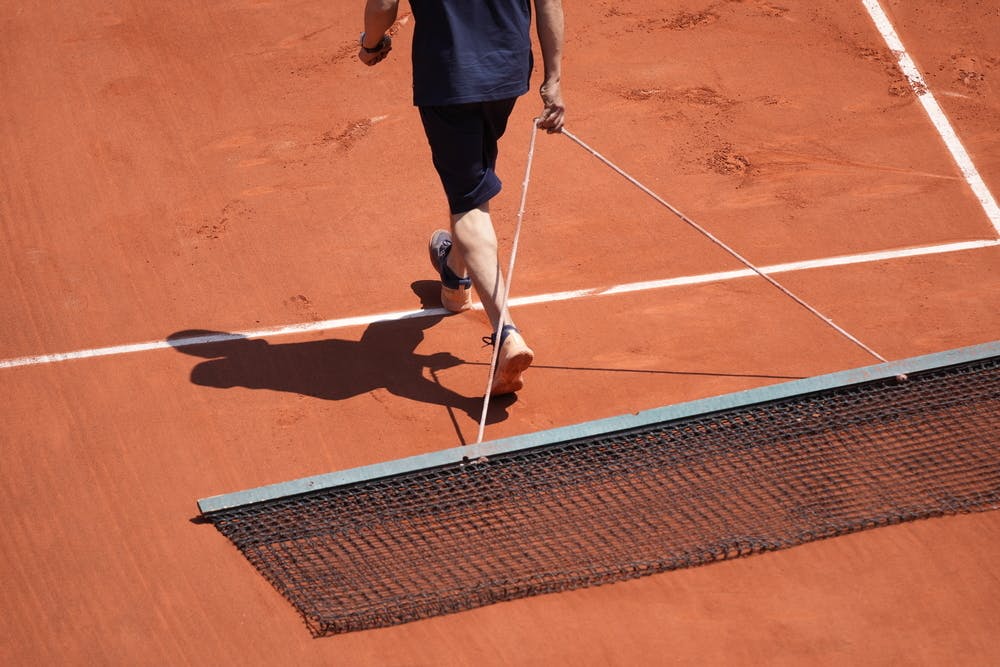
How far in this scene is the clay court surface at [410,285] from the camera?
4.33 m

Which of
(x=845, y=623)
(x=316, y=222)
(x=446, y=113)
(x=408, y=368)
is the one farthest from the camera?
(x=316, y=222)

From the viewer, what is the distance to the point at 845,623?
4.30 metres

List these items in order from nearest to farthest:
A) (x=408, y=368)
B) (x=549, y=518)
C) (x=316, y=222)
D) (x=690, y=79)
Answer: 1. (x=549, y=518)
2. (x=408, y=368)
3. (x=316, y=222)
4. (x=690, y=79)

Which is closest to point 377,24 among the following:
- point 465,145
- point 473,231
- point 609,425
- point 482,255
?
point 465,145

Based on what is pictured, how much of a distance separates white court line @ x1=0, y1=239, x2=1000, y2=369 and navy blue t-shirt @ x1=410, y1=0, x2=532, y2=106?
1351 mm

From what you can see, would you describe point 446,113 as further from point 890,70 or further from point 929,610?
point 890,70

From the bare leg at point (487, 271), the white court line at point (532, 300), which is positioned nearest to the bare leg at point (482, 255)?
the bare leg at point (487, 271)

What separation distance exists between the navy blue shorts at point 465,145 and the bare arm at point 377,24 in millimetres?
340

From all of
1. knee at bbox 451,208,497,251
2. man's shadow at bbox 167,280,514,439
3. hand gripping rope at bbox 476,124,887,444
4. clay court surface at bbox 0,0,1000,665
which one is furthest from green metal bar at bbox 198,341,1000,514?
knee at bbox 451,208,497,251

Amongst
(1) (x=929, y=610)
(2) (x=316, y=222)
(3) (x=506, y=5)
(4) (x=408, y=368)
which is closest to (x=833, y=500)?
(1) (x=929, y=610)

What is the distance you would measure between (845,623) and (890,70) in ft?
15.1

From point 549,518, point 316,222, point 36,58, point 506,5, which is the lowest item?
point 549,518

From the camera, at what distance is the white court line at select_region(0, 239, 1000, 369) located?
18.3 ft

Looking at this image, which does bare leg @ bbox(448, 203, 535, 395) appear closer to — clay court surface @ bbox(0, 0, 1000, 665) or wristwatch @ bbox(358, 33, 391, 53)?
clay court surface @ bbox(0, 0, 1000, 665)
